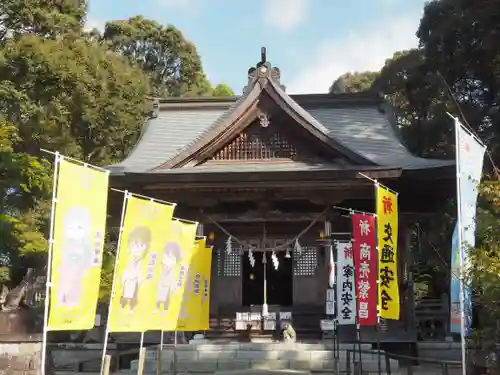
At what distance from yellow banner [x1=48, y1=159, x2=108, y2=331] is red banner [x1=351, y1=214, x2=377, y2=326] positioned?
4862 mm

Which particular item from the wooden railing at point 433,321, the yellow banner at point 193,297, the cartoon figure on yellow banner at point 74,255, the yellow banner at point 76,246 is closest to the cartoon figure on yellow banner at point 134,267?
the yellow banner at point 76,246

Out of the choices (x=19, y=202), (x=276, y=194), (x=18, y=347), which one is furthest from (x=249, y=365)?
(x=19, y=202)

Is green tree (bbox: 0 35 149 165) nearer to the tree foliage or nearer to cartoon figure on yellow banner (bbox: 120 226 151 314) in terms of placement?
the tree foliage

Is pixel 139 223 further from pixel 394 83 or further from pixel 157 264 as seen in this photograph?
pixel 394 83

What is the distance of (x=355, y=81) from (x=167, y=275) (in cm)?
3727

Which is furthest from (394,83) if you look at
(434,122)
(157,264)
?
(157,264)

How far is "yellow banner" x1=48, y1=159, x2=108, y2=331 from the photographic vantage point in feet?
19.7

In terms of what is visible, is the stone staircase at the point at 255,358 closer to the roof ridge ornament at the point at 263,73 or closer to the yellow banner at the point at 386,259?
the yellow banner at the point at 386,259

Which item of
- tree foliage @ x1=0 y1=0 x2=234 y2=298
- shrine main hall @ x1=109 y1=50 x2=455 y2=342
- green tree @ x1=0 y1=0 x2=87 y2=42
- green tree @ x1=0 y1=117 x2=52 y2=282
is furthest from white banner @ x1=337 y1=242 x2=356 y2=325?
green tree @ x1=0 y1=0 x2=87 y2=42

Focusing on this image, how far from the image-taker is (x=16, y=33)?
73.6 ft

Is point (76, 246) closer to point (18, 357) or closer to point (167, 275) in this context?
point (167, 275)

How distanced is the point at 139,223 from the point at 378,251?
4030 millimetres

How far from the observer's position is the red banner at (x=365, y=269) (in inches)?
376

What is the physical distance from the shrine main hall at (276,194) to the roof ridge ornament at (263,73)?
0.04 m
